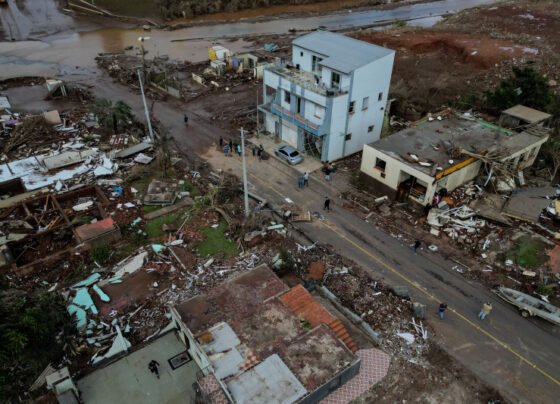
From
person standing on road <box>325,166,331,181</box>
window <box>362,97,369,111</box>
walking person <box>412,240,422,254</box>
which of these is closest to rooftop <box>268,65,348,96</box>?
window <box>362,97,369,111</box>

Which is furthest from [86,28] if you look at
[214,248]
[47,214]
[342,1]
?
[214,248]

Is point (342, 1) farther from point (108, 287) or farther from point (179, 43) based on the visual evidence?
point (108, 287)

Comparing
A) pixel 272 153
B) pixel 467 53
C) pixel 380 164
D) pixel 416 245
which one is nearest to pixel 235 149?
pixel 272 153

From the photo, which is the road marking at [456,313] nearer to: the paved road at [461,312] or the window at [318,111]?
the paved road at [461,312]

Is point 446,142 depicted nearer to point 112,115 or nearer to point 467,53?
point 467,53

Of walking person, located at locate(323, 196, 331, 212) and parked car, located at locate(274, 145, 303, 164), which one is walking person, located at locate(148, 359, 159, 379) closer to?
walking person, located at locate(323, 196, 331, 212)

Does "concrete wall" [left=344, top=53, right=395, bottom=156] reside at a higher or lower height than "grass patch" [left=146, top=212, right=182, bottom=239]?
higher

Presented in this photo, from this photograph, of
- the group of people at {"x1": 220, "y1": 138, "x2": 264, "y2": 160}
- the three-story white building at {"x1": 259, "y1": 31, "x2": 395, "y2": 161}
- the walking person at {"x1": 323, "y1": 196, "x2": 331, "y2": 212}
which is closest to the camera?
the walking person at {"x1": 323, "y1": 196, "x2": 331, "y2": 212}

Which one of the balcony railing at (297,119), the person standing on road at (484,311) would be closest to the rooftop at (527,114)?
the balcony railing at (297,119)

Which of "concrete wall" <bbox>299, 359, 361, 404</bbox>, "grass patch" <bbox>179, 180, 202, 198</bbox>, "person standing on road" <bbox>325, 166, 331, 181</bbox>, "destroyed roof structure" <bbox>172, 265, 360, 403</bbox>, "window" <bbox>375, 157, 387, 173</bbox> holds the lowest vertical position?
"grass patch" <bbox>179, 180, 202, 198</bbox>
